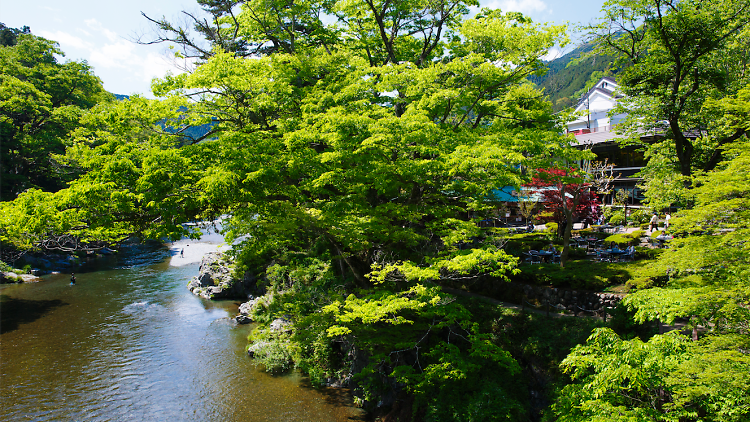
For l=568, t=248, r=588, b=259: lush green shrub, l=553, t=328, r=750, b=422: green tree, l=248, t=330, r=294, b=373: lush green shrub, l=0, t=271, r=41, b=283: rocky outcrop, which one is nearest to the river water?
l=248, t=330, r=294, b=373: lush green shrub

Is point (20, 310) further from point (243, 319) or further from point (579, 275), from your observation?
point (579, 275)

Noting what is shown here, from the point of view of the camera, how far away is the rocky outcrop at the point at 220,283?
1075 inches

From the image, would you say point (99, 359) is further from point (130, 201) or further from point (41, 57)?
point (41, 57)

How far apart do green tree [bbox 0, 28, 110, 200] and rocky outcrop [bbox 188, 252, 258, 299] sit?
13.0 m

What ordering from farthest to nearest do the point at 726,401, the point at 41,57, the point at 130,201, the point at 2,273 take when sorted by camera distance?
the point at 41,57, the point at 2,273, the point at 130,201, the point at 726,401

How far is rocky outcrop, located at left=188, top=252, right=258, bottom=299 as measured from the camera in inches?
1075

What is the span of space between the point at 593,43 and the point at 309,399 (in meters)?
18.3

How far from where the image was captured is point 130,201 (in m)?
9.97

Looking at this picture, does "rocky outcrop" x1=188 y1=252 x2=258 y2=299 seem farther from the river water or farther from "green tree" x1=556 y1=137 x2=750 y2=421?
"green tree" x1=556 y1=137 x2=750 y2=421

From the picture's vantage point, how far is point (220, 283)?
28266 millimetres

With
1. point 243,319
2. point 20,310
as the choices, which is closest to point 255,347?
point 243,319

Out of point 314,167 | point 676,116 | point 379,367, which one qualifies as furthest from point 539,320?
point 676,116

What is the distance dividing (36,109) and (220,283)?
23.7m

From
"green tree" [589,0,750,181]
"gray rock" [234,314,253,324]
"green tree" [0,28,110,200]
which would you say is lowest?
"gray rock" [234,314,253,324]
